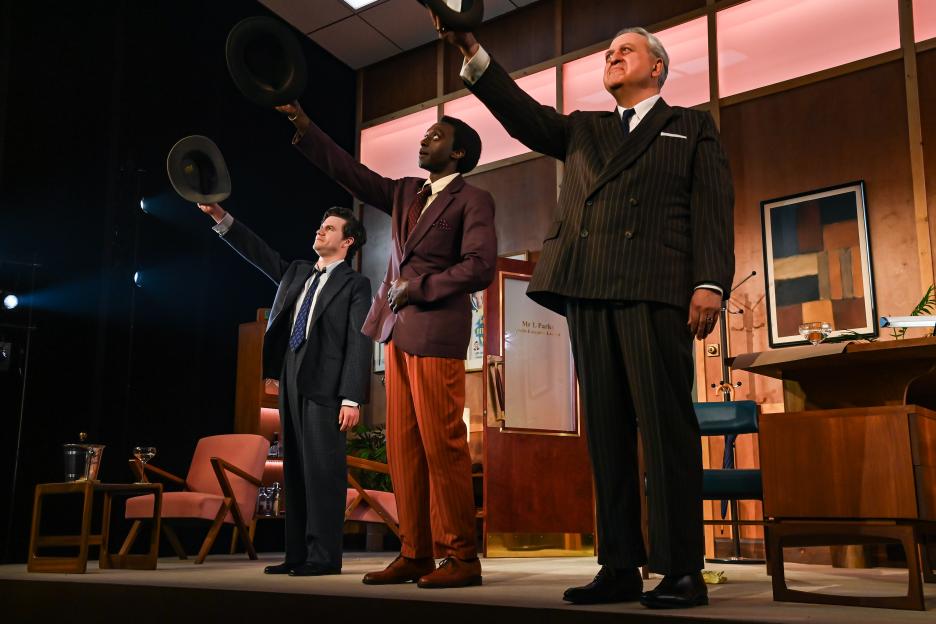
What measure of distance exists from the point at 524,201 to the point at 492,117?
95 cm

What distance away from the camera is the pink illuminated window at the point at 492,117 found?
7524 mm

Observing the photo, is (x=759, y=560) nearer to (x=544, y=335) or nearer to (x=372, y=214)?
(x=544, y=335)

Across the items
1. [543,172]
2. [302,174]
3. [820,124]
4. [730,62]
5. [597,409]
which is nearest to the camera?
[597,409]

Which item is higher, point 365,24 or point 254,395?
point 365,24

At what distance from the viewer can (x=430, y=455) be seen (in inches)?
106

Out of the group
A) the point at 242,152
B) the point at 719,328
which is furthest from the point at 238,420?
the point at 719,328

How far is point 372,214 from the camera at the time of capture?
8461mm

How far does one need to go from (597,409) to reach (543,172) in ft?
17.9

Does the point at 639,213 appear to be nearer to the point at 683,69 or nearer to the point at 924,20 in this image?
the point at 924,20

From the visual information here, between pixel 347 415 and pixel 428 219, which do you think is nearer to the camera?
pixel 428 219

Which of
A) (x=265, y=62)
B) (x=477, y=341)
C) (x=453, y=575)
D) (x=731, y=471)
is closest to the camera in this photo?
(x=453, y=575)

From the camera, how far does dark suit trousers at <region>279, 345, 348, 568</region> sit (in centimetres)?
336

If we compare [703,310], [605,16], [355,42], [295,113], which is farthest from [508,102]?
[355,42]

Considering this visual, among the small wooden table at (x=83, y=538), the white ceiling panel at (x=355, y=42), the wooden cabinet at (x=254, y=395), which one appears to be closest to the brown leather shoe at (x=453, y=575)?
the small wooden table at (x=83, y=538)
